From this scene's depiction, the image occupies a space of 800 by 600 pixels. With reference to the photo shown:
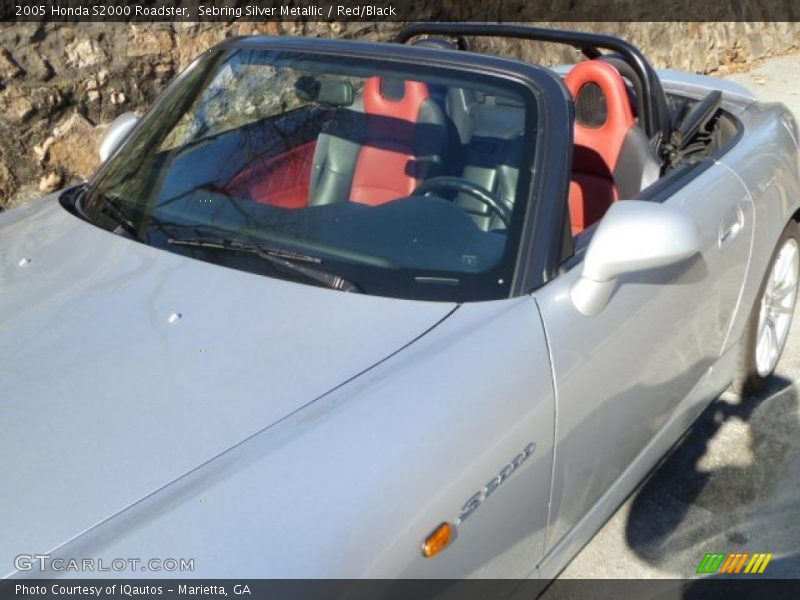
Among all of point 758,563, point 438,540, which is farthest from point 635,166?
point 438,540

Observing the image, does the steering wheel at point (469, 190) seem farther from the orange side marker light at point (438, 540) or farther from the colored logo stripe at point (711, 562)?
the colored logo stripe at point (711, 562)

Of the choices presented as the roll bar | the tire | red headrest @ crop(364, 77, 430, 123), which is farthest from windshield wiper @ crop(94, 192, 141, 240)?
the tire

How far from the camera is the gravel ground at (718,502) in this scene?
9.48ft

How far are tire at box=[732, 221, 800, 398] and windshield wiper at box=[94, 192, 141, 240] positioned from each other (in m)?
2.13

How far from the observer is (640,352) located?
8.16ft

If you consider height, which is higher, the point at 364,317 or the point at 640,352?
the point at 364,317

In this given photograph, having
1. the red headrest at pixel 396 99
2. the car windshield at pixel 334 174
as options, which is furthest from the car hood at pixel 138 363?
the red headrest at pixel 396 99

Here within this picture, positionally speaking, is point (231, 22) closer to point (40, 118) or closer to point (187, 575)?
point (40, 118)

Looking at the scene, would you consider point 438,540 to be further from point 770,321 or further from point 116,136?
point 770,321

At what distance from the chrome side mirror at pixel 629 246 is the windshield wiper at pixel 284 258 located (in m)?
0.53

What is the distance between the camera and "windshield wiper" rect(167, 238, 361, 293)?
7.31 ft

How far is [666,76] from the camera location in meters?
4.34

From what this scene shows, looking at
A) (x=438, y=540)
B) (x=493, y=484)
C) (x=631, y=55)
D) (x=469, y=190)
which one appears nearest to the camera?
(x=438, y=540)

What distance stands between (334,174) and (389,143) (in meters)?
0.21
